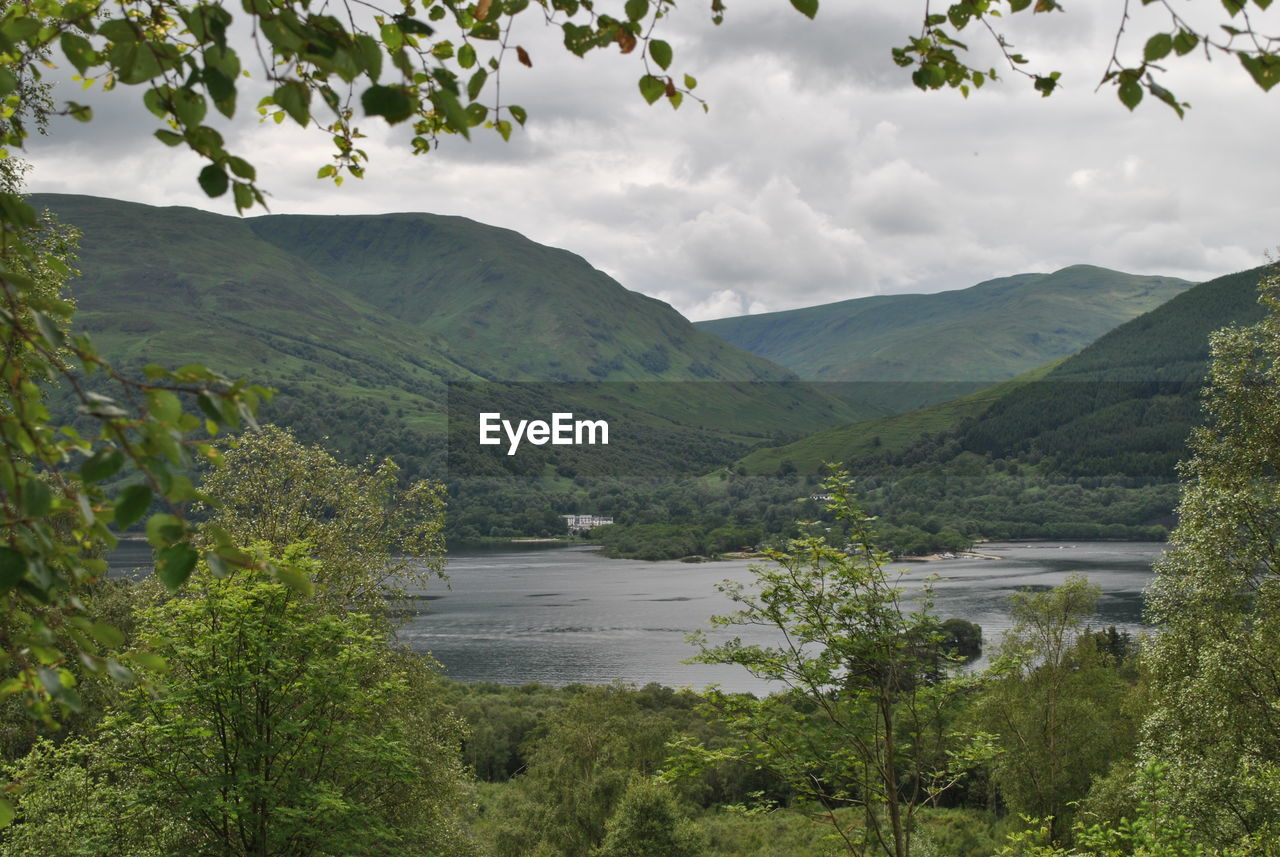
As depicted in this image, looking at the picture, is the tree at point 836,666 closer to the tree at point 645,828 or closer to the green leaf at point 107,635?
the green leaf at point 107,635

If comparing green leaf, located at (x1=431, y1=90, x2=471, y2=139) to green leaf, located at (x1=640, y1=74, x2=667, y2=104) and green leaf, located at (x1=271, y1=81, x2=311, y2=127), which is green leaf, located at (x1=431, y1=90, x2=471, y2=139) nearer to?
green leaf, located at (x1=271, y1=81, x2=311, y2=127)

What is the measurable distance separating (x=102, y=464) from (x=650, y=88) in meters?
2.57

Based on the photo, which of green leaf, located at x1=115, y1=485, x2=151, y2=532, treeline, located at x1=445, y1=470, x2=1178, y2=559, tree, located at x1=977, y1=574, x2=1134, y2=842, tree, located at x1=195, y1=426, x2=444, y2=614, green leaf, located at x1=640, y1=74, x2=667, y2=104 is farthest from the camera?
treeline, located at x1=445, y1=470, x2=1178, y2=559

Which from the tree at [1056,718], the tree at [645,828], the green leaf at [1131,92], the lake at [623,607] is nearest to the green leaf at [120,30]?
the green leaf at [1131,92]

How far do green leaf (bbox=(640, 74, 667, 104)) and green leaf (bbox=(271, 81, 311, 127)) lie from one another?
1.46m

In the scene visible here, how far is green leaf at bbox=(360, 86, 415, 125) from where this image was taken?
2750 mm

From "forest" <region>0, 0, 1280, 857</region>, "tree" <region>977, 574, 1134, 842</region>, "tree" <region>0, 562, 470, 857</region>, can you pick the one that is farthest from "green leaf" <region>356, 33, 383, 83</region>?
"tree" <region>977, 574, 1134, 842</region>

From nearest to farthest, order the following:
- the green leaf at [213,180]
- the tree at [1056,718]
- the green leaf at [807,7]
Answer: the green leaf at [213,180] < the green leaf at [807,7] < the tree at [1056,718]

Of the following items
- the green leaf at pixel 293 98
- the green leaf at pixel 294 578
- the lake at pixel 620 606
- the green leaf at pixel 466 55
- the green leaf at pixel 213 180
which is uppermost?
the green leaf at pixel 466 55

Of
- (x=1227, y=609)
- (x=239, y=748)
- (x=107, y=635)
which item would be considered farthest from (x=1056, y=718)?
(x=107, y=635)

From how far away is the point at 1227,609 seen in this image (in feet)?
64.8

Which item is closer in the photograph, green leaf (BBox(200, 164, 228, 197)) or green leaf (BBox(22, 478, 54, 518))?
green leaf (BBox(22, 478, 54, 518))

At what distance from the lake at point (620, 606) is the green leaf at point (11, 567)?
45809mm

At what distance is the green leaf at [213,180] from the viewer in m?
2.99
